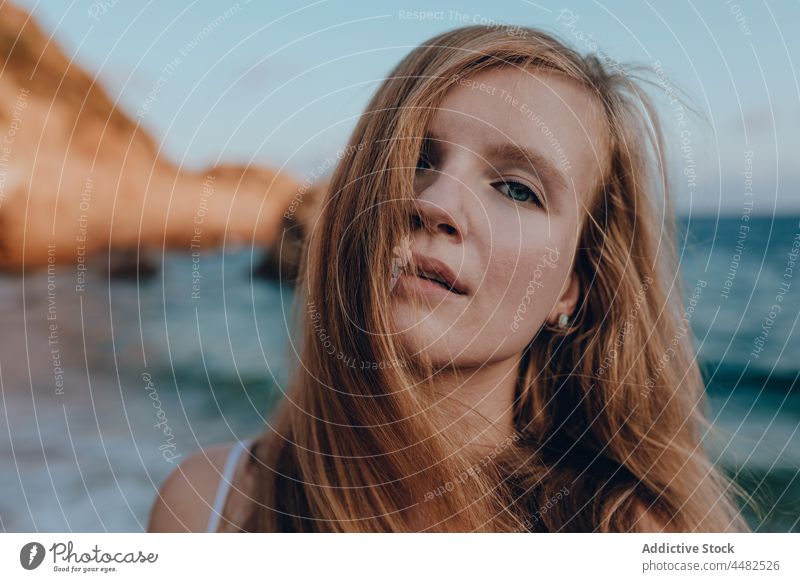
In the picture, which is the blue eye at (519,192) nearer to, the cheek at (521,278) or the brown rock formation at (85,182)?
the cheek at (521,278)

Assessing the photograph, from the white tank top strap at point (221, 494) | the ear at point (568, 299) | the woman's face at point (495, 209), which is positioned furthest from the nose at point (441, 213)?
→ the white tank top strap at point (221, 494)

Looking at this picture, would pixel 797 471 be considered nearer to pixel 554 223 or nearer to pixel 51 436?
pixel 554 223

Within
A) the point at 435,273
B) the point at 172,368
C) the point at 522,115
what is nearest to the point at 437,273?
the point at 435,273

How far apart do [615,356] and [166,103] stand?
77 centimetres

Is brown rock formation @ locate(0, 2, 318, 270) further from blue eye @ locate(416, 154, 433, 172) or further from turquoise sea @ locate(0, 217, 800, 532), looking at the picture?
A: blue eye @ locate(416, 154, 433, 172)

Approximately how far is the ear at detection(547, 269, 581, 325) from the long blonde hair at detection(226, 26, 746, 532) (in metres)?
0.02

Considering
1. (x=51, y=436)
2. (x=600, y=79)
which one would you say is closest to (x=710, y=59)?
(x=600, y=79)

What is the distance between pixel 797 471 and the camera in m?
1.13

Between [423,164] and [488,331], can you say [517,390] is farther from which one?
[423,164]

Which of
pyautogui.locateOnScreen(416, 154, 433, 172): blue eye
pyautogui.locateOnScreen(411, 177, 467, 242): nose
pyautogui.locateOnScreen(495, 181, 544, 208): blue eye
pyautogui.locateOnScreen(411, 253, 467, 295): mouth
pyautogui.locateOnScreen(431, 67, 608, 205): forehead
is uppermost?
pyautogui.locateOnScreen(431, 67, 608, 205): forehead

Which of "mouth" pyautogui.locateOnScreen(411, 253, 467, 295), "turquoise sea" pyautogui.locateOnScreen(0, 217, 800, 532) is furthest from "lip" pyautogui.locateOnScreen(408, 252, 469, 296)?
"turquoise sea" pyautogui.locateOnScreen(0, 217, 800, 532)

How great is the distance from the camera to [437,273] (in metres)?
0.86

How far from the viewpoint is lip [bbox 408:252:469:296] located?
2.82 feet
